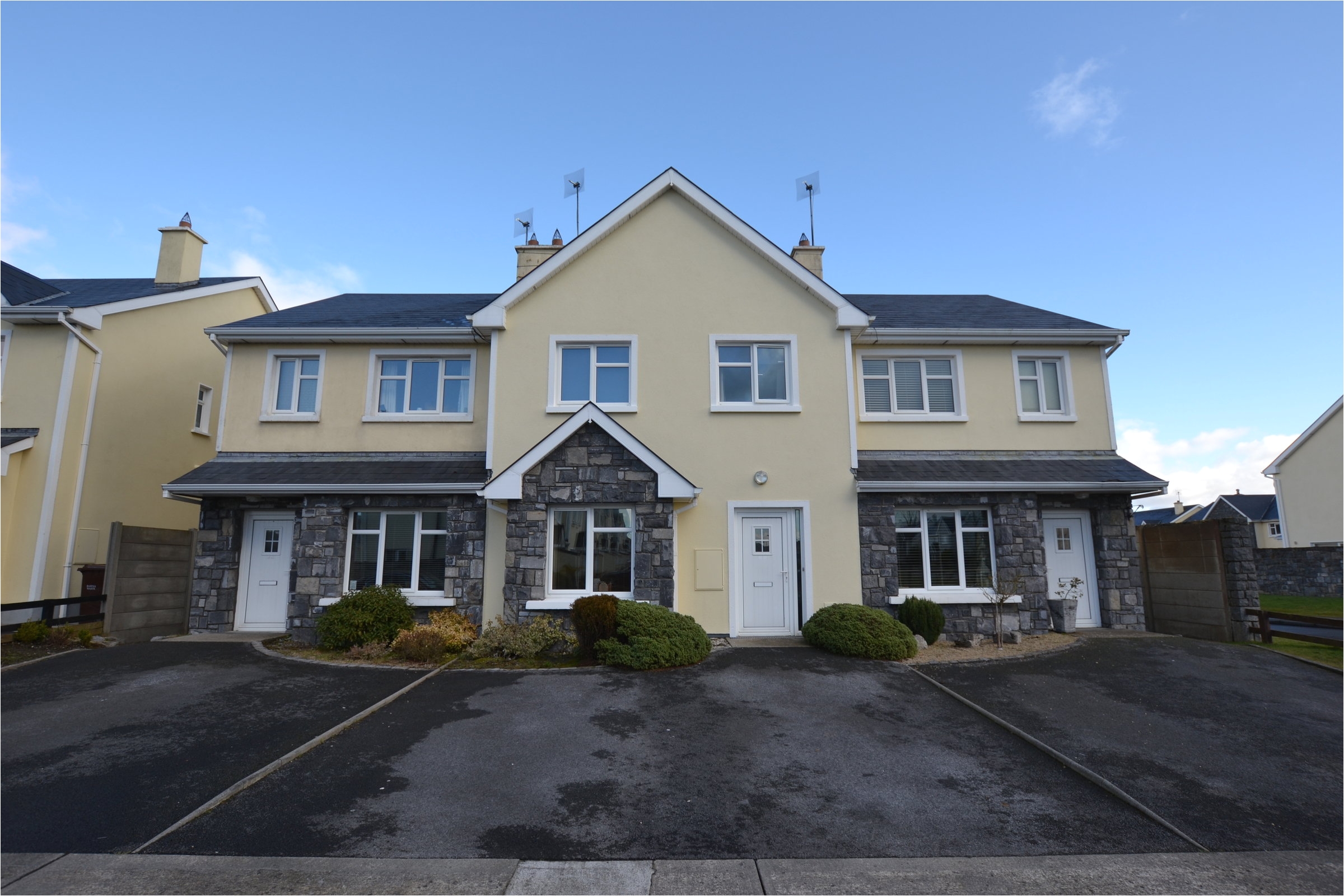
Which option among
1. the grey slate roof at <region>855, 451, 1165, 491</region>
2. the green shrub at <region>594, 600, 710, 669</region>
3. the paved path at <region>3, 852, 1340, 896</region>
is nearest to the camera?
the paved path at <region>3, 852, 1340, 896</region>

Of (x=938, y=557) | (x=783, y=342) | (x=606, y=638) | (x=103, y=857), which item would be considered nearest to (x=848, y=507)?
(x=938, y=557)

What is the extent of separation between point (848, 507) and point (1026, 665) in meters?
3.89

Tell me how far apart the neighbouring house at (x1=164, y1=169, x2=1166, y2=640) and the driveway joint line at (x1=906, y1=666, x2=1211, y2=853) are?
163 inches

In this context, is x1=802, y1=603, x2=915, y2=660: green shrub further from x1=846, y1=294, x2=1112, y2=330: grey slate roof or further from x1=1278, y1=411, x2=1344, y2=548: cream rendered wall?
x1=1278, y1=411, x2=1344, y2=548: cream rendered wall

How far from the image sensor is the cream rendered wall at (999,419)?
13.8 meters

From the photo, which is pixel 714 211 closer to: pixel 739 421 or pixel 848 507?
pixel 739 421

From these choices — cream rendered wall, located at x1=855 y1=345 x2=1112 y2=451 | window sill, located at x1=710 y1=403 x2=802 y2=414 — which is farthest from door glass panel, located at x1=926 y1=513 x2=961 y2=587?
window sill, located at x1=710 y1=403 x2=802 y2=414

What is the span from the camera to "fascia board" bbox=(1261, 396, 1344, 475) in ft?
86.8

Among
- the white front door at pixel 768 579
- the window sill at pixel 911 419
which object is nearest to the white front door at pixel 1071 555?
the window sill at pixel 911 419

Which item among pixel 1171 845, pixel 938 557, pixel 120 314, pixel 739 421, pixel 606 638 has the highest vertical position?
pixel 120 314

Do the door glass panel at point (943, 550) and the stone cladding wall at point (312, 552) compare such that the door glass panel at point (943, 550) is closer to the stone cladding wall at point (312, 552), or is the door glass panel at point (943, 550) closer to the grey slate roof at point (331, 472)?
the stone cladding wall at point (312, 552)

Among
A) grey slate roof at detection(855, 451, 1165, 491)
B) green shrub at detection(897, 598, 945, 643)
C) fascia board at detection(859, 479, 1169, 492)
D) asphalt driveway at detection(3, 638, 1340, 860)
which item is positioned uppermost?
grey slate roof at detection(855, 451, 1165, 491)

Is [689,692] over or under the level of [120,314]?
under

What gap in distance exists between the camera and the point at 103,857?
4672 millimetres
